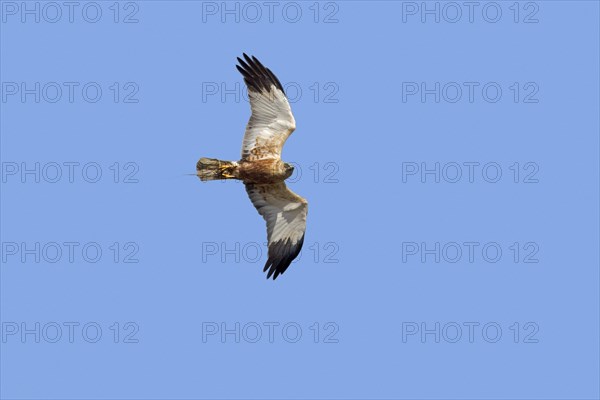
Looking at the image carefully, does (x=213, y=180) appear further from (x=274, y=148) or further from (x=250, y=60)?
(x=250, y=60)

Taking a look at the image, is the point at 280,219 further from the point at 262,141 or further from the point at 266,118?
the point at 266,118

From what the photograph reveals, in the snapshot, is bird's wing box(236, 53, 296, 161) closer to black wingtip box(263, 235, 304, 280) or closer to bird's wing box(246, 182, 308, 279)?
bird's wing box(246, 182, 308, 279)

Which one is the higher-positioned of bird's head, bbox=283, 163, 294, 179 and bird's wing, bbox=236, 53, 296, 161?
bird's wing, bbox=236, 53, 296, 161

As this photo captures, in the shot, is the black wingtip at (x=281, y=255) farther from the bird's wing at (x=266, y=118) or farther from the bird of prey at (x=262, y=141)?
the bird's wing at (x=266, y=118)

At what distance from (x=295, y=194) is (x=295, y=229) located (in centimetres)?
61

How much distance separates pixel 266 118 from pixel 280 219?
147cm

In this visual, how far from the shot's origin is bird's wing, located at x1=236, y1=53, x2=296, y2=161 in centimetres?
1279

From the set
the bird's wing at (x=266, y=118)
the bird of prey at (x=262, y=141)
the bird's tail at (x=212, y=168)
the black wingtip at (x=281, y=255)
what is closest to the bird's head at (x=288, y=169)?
the bird of prey at (x=262, y=141)

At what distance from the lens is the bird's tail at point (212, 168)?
499 inches

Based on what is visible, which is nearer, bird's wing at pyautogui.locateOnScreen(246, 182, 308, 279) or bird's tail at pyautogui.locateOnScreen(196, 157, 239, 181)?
bird's tail at pyautogui.locateOnScreen(196, 157, 239, 181)

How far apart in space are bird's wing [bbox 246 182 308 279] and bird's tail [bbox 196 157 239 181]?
0.50 metres

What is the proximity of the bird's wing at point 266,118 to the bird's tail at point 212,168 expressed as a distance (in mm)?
279

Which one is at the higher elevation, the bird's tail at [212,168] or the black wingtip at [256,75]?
the black wingtip at [256,75]

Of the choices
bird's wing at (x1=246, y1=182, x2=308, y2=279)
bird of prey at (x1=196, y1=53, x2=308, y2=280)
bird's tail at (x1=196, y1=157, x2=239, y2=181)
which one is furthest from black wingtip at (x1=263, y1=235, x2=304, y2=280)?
bird's tail at (x1=196, y1=157, x2=239, y2=181)
